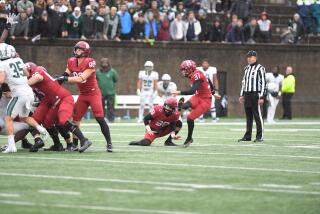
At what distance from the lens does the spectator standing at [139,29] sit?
104 feet

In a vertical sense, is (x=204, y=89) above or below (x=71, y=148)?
above

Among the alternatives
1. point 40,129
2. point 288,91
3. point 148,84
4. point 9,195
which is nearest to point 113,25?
point 148,84

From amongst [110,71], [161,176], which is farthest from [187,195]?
[110,71]

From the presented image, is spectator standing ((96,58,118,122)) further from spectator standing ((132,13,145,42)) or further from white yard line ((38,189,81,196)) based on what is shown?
white yard line ((38,189,81,196))

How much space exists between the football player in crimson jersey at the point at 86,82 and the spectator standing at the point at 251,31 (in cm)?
1849

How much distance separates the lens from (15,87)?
15117 mm

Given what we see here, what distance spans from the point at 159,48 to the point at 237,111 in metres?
3.61

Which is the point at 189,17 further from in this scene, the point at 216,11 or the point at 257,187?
the point at 257,187

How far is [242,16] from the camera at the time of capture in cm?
3428

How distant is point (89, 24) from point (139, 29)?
2044 mm

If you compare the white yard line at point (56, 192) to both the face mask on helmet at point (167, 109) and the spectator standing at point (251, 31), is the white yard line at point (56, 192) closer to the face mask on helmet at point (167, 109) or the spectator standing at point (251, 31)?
the face mask on helmet at point (167, 109)

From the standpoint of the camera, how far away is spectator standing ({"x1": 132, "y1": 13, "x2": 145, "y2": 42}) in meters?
31.8

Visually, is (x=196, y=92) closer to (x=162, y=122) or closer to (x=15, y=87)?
(x=162, y=122)

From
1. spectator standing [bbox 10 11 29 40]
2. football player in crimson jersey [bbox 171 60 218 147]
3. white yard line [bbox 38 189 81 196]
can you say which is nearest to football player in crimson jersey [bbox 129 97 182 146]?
football player in crimson jersey [bbox 171 60 218 147]
